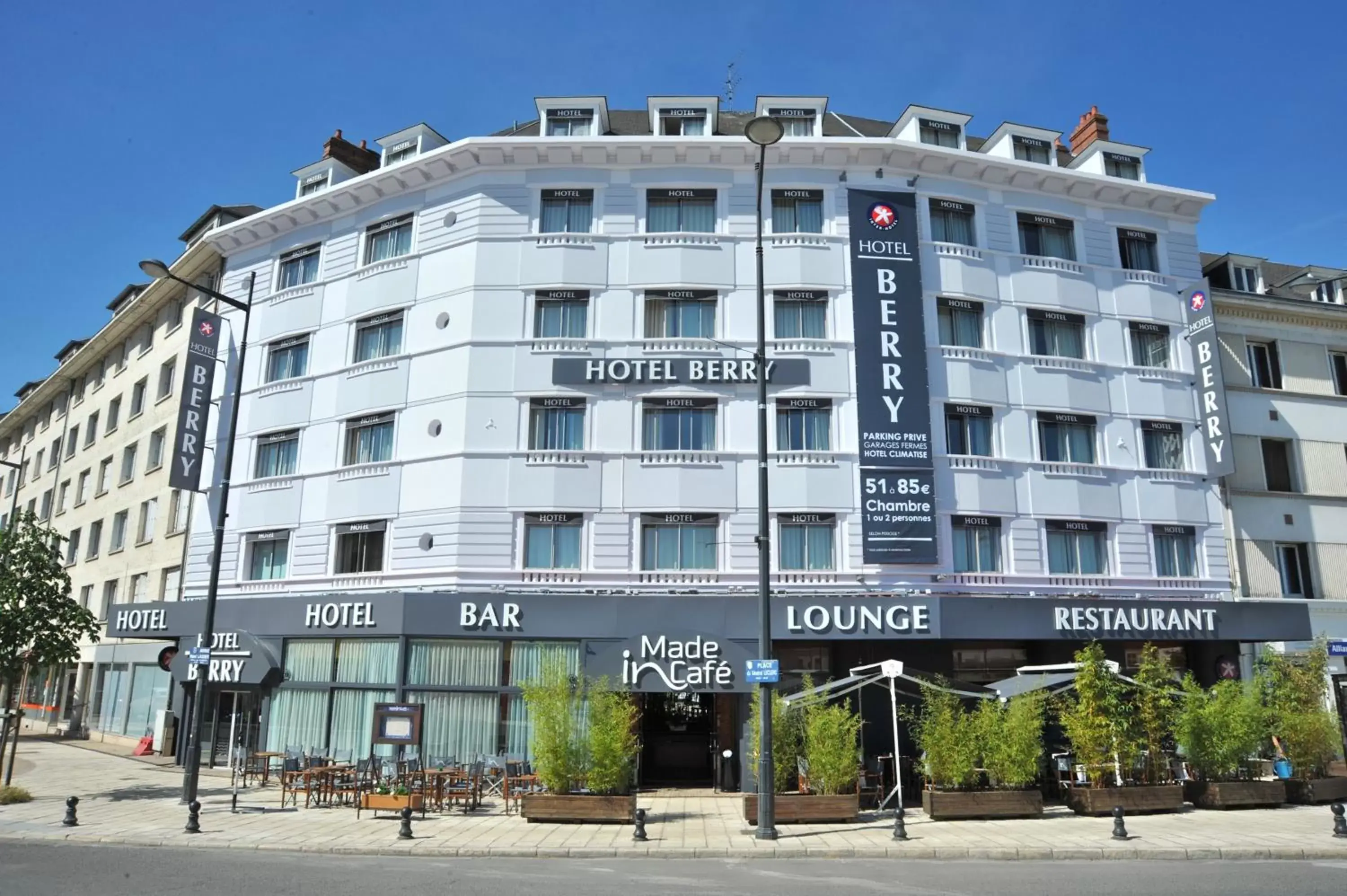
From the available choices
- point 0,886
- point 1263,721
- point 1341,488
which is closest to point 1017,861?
point 1263,721

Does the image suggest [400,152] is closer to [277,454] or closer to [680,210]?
[680,210]

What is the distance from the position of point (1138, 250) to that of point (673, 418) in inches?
567

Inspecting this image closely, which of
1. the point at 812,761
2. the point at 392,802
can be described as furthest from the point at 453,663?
the point at 812,761

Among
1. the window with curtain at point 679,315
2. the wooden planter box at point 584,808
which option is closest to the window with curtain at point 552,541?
the window with curtain at point 679,315

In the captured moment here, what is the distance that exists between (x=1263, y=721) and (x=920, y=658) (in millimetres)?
6766

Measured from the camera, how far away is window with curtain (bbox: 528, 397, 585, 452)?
2328cm

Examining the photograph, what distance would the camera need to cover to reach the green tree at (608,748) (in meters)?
16.8

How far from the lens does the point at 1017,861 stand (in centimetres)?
1362

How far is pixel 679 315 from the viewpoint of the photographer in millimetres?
24234

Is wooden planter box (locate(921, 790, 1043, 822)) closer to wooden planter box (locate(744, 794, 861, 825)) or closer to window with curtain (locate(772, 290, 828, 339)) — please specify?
wooden planter box (locate(744, 794, 861, 825))

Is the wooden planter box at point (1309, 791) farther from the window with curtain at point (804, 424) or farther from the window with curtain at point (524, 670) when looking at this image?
the window with curtain at point (524, 670)

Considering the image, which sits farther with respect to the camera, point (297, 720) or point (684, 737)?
point (297, 720)

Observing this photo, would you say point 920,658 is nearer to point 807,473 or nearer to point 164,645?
point 807,473

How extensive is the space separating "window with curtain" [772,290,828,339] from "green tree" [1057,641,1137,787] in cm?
1006
